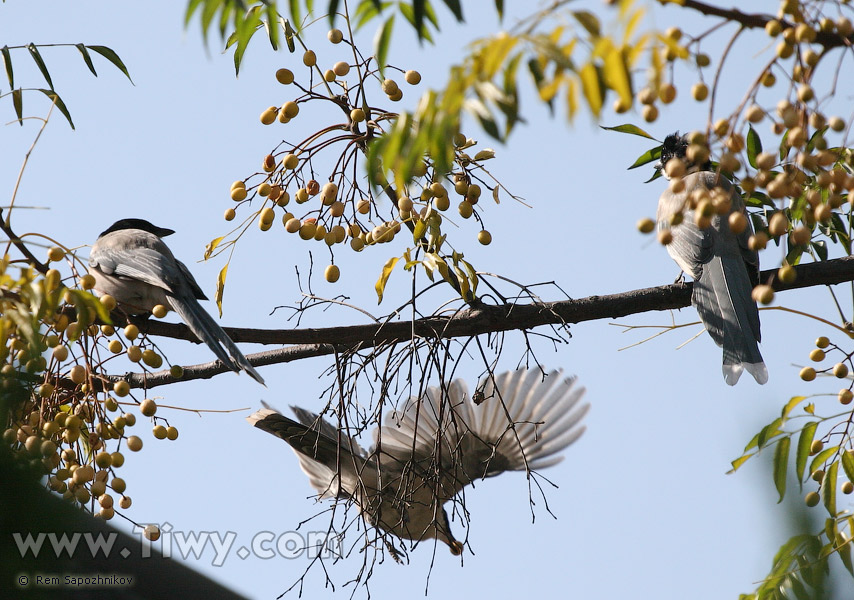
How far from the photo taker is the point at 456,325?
2.99 meters

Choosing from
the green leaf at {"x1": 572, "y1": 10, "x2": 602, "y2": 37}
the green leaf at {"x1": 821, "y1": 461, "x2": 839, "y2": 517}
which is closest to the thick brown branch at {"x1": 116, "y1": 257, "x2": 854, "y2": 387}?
the green leaf at {"x1": 821, "y1": 461, "x2": 839, "y2": 517}

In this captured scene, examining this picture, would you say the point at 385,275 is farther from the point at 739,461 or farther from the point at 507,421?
the point at 507,421

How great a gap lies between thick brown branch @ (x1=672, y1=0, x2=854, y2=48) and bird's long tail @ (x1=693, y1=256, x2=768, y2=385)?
1921 mm

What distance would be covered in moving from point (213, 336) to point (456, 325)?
76 cm

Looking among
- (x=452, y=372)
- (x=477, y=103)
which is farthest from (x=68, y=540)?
(x=452, y=372)

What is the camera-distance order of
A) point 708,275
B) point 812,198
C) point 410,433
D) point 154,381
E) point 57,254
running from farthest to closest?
point 410,433 < point 708,275 < point 154,381 < point 57,254 < point 812,198

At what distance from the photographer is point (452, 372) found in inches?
116

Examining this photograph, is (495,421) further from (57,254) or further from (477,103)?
(477,103)

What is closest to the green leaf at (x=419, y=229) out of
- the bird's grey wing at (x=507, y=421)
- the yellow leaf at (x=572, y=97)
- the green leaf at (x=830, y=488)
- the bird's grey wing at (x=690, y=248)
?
the green leaf at (x=830, y=488)

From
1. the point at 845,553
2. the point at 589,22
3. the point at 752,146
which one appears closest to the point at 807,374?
the point at 845,553

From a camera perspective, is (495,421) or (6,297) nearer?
(6,297)

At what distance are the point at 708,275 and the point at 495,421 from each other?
5.21 ft

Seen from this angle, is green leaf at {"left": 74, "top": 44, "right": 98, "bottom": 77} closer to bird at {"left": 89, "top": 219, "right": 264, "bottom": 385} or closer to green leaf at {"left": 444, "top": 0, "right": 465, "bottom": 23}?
bird at {"left": 89, "top": 219, "right": 264, "bottom": 385}

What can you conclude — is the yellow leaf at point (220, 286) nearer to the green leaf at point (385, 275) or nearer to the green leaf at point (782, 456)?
the green leaf at point (385, 275)
